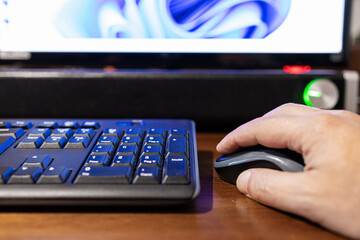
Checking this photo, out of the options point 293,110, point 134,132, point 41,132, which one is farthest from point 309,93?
point 41,132

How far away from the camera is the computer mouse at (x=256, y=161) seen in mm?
345

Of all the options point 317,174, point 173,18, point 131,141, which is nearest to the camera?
point 317,174

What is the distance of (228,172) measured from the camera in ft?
Answer: 1.30

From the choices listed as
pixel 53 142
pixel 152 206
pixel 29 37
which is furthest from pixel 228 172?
pixel 29 37

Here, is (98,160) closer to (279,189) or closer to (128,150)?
(128,150)

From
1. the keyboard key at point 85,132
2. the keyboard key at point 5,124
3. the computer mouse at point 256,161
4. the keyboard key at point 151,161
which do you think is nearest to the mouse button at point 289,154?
the computer mouse at point 256,161

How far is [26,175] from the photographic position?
1.11 feet

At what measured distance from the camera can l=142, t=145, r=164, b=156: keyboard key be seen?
1.26 feet

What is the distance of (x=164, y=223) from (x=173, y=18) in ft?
1.04

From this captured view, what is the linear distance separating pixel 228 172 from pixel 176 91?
0.21 meters

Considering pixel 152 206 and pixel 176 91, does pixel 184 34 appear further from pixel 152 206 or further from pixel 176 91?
pixel 152 206

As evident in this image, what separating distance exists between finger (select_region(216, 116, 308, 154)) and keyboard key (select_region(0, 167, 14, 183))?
0.74 ft

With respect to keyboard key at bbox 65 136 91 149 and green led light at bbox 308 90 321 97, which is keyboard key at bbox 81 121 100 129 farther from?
green led light at bbox 308 90 321 97

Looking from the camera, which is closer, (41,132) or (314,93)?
(41,132)
